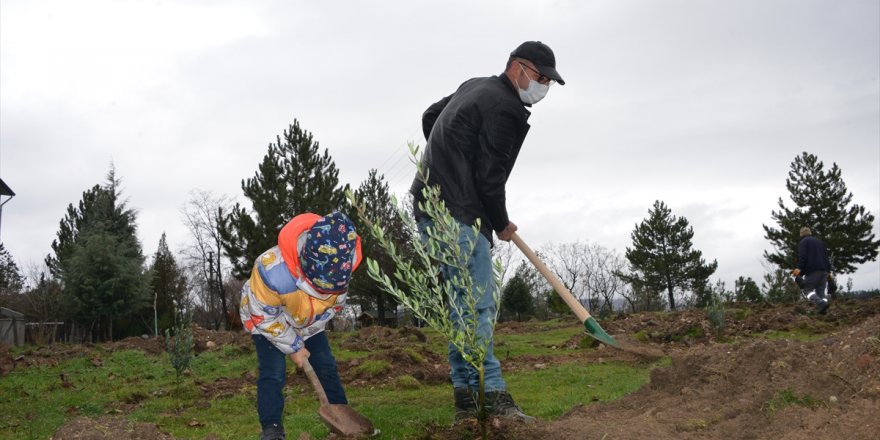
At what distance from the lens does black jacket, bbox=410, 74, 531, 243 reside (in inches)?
180

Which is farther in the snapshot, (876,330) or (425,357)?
(425,357)

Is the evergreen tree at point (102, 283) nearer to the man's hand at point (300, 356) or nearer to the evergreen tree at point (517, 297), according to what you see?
the evergreen tree at point (517, 297)

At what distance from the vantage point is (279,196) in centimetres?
3162

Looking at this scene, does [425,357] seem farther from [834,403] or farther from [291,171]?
[291,171]

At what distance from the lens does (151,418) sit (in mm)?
6934

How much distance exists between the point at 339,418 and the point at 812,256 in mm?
14255

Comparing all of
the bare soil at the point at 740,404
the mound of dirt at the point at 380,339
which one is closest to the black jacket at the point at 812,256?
the mound of dirt at the point at 380,339

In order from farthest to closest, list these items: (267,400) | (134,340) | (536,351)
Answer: (134,340) → (536,351) → (267,400)

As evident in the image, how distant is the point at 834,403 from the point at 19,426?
311 inches

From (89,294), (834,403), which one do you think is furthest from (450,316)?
(89,294)

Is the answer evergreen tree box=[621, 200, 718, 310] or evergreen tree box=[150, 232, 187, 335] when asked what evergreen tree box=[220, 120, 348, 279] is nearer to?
evergreen tree box=[150, 232, 187, 335]

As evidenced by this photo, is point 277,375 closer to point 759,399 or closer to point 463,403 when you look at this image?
point 463,403

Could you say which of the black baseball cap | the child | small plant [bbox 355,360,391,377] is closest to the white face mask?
the black baseball cap

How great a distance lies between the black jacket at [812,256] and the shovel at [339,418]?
45.7ft
